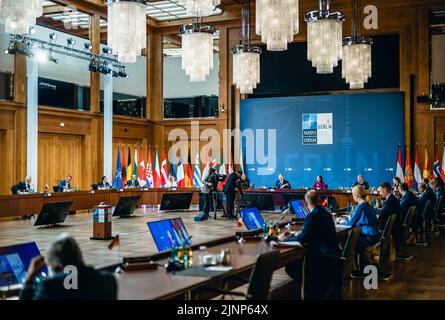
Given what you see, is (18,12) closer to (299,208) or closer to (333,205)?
(299,208)

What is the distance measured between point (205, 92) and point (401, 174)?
847cm

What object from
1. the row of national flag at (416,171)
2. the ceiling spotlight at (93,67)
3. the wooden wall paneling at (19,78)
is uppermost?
the ceiling spotlight at (93,67)

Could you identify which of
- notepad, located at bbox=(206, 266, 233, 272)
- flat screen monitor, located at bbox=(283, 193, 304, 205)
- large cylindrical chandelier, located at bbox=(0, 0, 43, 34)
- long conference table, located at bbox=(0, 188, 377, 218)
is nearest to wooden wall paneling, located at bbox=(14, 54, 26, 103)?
long conference table, located at bbox=(0, 188, 377, 218)

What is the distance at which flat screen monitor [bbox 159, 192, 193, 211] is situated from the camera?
18.0 meters

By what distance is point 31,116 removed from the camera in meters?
17.5

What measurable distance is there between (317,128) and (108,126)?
7595mm

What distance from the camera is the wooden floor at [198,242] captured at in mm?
7078

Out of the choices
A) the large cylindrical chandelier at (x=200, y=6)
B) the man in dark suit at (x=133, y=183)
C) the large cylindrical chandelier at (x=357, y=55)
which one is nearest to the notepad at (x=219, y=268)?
the large cylindrical chandelier at (x=200, y=6)

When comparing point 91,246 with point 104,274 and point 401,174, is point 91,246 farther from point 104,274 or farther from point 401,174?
point 401,174

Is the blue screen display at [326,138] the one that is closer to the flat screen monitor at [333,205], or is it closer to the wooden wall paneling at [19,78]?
the flat screen monitor at [333,205]

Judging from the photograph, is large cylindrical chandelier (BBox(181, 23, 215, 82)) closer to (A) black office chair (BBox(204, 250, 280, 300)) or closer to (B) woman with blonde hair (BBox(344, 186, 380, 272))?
(B) woman with blonde hair (BBox(344, 186, 380, 272))

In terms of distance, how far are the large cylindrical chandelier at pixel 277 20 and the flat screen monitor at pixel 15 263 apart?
158 inches

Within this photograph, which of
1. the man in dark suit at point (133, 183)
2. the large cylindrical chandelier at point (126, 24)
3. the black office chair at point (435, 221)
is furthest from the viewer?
the man in dark suit at point (133, 183)

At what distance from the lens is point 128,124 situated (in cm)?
2220
